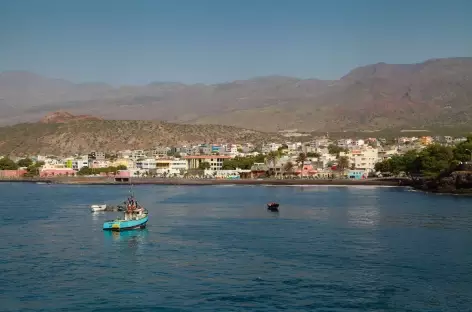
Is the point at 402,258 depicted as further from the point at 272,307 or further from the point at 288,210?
the point at 288,210

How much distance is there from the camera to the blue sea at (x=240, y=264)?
81.5 ft

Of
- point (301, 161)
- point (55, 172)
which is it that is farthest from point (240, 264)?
point (55, 172)

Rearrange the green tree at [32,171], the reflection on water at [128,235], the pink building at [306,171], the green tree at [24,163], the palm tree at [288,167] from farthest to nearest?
the green tree at [24,163]
the green tree at [32,171]
the pink building at [306,171]
the palm tree at [288,167]
the reflection on water at [128,235]

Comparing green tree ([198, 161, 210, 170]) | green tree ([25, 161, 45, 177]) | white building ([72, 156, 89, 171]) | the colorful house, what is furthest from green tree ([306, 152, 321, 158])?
green tree ([25, 161, 45, 177])

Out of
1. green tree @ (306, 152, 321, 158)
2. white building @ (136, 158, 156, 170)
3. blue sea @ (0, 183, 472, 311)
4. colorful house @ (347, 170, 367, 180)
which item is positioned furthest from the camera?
green tree @ (306, 152, 321, 158)

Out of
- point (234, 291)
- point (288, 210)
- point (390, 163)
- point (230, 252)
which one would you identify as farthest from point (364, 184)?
point (234, 291)

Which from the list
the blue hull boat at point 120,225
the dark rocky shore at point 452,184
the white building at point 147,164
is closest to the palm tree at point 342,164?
the white building at point 147,164

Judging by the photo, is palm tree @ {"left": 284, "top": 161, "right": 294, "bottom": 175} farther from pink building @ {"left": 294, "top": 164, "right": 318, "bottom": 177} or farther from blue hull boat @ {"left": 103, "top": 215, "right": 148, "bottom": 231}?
blue hull boat @ {"left": 103, "top": 215, "right": 148, "bottom": 231}

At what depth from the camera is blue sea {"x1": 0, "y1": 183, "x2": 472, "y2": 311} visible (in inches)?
977

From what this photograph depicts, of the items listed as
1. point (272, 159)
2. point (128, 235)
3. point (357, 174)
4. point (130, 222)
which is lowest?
point (128, 235)

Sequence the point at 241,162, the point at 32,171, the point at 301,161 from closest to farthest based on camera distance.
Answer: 1. the point at 301,161
2. the point at 241,162
3. the point at 32,171

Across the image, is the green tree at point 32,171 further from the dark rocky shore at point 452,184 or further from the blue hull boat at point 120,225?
the blue hull boat at point 120,225

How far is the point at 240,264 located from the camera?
31.2m

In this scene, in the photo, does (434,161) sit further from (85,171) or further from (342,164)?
(85,171)
